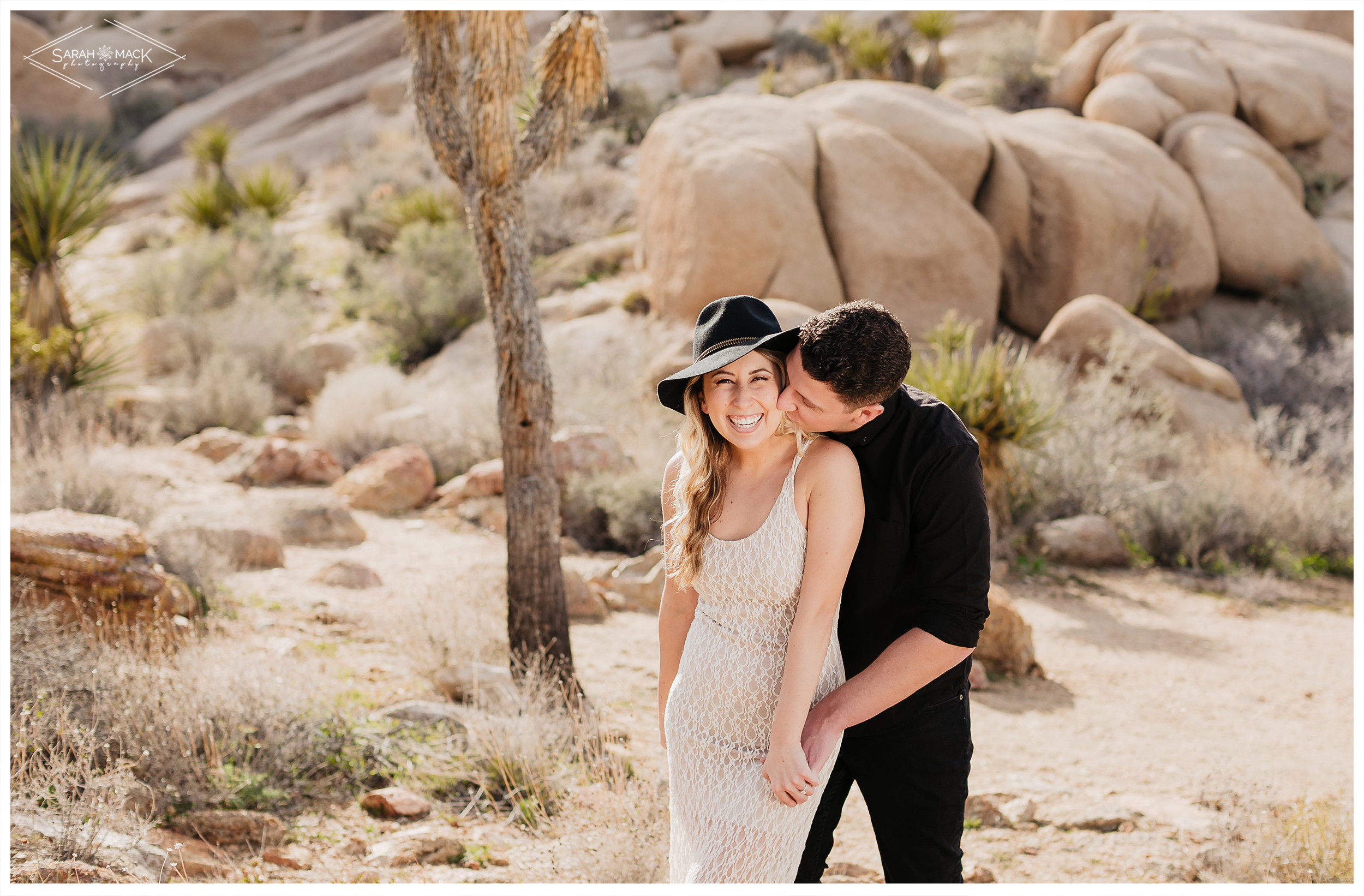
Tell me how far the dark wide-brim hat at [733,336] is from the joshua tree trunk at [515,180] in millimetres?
2398

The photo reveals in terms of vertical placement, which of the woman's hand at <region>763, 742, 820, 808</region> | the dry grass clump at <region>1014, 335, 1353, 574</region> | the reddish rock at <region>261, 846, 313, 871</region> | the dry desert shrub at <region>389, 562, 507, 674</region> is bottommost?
the dry grass clump at <region>1014, 335, 1353, 574</region>

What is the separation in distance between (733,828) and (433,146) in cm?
361

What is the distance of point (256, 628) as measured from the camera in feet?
18.4

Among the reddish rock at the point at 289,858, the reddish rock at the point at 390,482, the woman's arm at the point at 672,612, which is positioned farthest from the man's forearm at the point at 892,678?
the reddish rock at the point at 390,482

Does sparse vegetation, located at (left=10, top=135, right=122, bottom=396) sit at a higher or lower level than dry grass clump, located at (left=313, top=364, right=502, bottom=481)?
higher

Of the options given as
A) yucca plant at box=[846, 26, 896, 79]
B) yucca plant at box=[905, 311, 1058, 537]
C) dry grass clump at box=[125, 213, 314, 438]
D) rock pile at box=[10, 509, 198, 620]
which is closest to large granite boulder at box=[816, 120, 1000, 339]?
yucca plant at box=[905, 311, 1058, 537]

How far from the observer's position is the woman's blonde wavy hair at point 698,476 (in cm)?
216

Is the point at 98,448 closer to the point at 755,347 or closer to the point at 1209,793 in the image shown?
the point at 755,347

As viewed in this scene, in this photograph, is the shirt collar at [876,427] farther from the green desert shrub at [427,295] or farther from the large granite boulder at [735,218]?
the green desert shrub at [427,295]

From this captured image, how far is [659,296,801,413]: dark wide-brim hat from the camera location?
6.84 feet

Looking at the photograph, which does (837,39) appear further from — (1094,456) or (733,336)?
(733,336)

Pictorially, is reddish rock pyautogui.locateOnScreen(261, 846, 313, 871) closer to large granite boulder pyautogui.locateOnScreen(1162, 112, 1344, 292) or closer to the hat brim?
the hat brim

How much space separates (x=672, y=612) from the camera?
2307 mm

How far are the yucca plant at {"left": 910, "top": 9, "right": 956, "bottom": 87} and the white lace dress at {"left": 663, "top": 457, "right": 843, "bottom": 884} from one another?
18130mm
